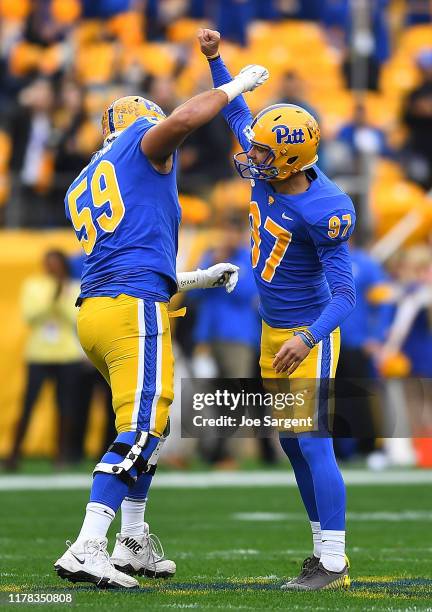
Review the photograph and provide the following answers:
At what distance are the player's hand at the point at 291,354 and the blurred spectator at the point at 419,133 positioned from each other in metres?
10.6

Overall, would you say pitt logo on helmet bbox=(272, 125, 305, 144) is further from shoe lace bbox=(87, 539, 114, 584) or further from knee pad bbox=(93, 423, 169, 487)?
shoe lace bbox=(87, 539, 114, 584)

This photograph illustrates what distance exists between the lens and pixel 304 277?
6.03m

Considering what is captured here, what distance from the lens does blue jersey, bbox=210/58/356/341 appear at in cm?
573

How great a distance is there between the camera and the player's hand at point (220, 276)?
6488 mm

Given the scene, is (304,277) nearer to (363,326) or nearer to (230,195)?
(363,326)

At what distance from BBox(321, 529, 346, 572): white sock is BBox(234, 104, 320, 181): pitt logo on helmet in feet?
5.07

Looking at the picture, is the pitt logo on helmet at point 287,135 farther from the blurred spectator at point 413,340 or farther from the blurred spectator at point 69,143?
the blurred spectator at point 69,143

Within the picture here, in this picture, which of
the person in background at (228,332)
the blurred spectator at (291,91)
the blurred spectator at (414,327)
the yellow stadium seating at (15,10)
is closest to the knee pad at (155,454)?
the person in background at (228,332)

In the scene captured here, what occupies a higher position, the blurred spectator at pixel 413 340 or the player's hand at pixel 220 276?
the blurred spectator at pixel 413 340

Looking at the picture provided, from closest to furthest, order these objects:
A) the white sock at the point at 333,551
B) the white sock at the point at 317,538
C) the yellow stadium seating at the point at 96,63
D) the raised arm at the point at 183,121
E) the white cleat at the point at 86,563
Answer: the white cleat at the point at 86,563 → the raised arm at the point at 183,121 → the white sock at the point at 333,551 → the white sock at the point at 317,538 → the yellow stadium seating at the point at 96,63

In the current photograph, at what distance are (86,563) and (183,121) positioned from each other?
1807 millimetres

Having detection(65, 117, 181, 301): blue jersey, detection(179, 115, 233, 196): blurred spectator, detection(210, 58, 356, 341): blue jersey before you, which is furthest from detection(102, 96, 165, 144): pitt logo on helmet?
detection(179, 115, 233, 196): blurred spectator

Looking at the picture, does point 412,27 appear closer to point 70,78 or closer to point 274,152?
point 70,78

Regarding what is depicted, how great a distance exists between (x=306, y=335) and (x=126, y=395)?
78cm
